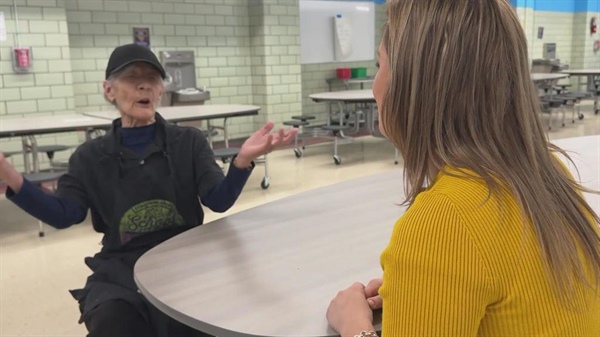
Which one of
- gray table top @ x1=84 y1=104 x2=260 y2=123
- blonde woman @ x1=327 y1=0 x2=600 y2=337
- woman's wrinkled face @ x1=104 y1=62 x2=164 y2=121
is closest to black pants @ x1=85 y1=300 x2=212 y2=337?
woman's wrinkled face @ x1=104 y1=62 x2=164 y2=121

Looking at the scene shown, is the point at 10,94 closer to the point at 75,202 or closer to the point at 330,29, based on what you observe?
the point at 330,29

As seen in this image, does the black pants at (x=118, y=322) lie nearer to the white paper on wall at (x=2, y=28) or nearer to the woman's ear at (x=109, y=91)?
the woman's ear at (x=109, y=91)

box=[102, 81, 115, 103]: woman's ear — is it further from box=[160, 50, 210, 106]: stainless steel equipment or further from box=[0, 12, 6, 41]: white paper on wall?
box=[160, 50, 210, 106]: stainless steel equipment

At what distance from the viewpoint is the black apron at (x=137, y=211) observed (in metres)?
1.77

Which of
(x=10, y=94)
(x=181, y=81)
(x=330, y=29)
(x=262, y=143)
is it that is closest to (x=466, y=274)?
(x=262, y=143)

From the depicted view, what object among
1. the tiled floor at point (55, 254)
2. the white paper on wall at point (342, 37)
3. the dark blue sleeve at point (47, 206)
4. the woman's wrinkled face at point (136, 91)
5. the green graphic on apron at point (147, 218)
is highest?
the white paper on wall at point (342, 37)

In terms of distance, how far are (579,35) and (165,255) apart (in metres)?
14.4

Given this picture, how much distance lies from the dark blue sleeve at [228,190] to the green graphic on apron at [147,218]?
4.9 inches

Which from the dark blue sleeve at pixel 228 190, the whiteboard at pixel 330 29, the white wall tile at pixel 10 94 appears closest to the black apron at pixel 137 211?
the dark blue sleeve at pixel 228 190

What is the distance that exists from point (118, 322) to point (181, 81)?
662 cm

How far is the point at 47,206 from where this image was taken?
1728 mm

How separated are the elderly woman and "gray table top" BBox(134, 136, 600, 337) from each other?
0.23m

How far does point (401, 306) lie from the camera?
0.78 m

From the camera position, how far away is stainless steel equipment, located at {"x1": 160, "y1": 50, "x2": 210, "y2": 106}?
7.21m
